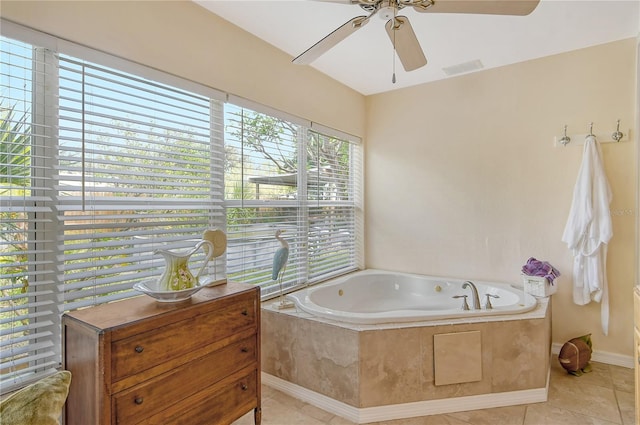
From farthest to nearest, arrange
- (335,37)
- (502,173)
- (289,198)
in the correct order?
(502,173)
(289,198)
(335,37)

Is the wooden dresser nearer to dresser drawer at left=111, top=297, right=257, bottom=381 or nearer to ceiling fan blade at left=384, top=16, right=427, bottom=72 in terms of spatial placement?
dresser drawer at left=111, top=297, right=257, bottom=381

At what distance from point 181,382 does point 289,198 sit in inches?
68.8

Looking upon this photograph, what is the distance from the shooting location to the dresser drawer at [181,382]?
1390 millimetres

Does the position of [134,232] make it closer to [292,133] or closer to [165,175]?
[165,175]

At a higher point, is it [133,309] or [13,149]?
[13,149]

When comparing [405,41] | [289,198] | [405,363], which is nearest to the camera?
[405,41]

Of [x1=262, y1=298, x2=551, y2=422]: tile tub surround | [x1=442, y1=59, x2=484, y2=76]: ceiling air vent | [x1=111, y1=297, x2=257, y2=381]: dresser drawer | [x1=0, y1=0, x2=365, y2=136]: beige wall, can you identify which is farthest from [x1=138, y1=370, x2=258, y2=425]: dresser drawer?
[x1=442, y1=59, x2=484, y2=76]: ceiling air vent

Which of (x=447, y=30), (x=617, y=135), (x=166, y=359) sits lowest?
(x=166, y=359)

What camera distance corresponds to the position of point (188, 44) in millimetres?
2117

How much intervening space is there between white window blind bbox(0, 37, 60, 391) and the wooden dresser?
237 millimetres

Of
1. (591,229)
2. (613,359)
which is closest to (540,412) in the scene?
(613,359)

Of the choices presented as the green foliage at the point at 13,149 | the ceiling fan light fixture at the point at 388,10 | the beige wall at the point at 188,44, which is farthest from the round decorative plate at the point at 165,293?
the ceiling fan light fixture at the point at 388,10

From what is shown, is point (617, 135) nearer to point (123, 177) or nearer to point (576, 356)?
point (576, 356)

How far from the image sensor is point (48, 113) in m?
1.59
